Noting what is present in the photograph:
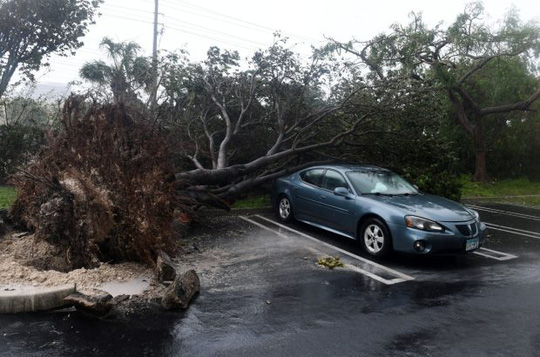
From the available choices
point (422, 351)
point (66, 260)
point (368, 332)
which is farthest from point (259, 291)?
point (66, 260)

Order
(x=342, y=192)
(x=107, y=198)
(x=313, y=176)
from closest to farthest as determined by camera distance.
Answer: (x=107, y=198) < (x=342, y=192) < (x=313, y=176)

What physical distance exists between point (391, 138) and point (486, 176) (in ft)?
29.2

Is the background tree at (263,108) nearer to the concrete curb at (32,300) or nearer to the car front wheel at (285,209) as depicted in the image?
the car front wheel at (285,209)

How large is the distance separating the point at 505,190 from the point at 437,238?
12331 millimetres

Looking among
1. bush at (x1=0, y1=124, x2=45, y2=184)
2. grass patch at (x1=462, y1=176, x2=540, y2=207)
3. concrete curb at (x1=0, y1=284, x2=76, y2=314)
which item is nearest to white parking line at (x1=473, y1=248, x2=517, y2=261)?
concrete curb at (x1=0, y1=284, x2=76, y2=314)

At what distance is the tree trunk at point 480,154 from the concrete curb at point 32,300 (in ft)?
54.6

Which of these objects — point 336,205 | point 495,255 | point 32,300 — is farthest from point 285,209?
point 32,300

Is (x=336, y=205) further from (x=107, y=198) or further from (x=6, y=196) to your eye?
(x=6, y=196)

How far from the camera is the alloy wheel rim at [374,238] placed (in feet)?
21.5

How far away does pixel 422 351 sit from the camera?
373cm

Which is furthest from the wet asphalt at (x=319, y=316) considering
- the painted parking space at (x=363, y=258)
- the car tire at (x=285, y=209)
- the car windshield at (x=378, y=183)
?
the car tire at (x=285, y=209)

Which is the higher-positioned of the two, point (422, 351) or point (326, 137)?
point (326, 137)

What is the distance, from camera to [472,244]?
248 inches

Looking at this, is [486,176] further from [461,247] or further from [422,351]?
[422,351]
